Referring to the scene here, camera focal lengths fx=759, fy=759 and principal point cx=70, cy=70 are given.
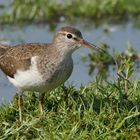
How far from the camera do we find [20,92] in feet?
29.4

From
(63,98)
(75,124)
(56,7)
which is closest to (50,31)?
(56,7)

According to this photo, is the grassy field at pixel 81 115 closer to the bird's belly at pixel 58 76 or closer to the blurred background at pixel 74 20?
the bird's belly at pixel 58 76

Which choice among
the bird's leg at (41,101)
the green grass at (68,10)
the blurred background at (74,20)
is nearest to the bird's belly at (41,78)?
the bird's leg at (41,101)

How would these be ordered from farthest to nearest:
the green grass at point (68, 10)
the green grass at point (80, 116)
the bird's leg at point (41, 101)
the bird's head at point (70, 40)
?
the green grass at point (68, 10) → the bird's leg at point (41, 101) → the bird's head at point (70, 40) → the green grass at point (80, 116)

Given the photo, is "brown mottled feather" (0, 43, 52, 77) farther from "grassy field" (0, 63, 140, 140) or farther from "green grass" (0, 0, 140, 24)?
"green grass" (0, 0, 140, 24)

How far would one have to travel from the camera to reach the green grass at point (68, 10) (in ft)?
47.2

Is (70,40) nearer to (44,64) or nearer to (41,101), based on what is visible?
(44,64)

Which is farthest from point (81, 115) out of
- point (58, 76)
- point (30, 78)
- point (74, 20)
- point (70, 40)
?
point (74, 20)

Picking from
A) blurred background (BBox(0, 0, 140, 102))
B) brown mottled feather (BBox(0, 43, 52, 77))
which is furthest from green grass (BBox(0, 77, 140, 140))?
blurred background (BBox(0, 0, 140, 102))

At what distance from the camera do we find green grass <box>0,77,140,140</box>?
8172mm

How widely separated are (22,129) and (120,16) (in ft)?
23.2

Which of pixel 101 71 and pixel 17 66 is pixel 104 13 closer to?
pixel 101 71

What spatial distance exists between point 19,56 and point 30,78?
549 millimetres

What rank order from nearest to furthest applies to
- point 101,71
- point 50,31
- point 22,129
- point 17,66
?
1. point 22,129
2. point 17,66
3. point 101,71
4. point 50,31
